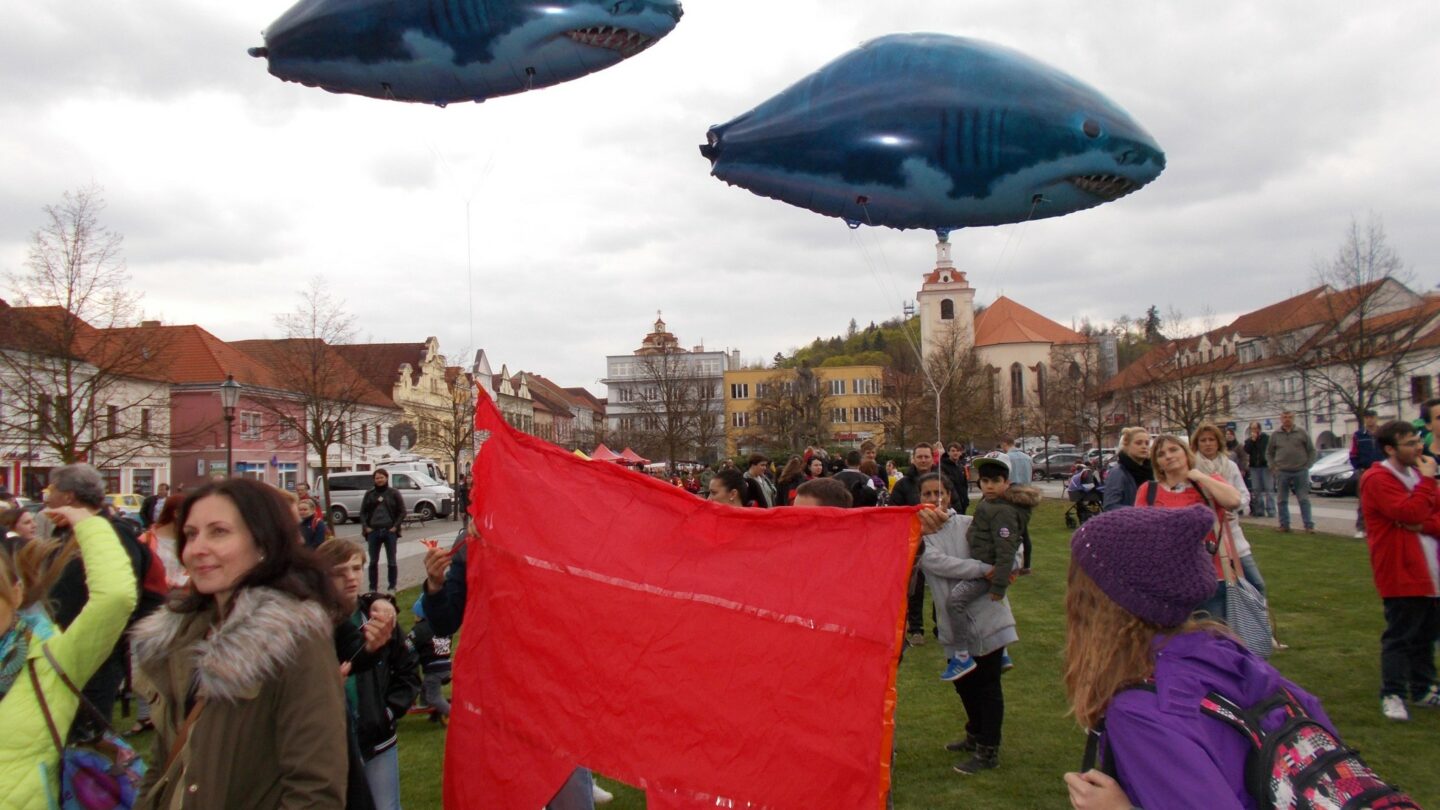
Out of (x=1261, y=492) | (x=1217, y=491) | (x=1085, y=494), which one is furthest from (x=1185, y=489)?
(x=1261, y=492)

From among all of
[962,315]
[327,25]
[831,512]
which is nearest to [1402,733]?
[831,512]

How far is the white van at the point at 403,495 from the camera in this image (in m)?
35.4

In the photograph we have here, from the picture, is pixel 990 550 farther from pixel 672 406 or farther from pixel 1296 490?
pixel 672 406

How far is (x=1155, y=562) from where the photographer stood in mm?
1993

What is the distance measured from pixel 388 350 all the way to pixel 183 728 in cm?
7696

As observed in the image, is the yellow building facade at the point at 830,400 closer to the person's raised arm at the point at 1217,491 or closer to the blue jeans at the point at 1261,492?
the blue jeans at the point at 1261,492

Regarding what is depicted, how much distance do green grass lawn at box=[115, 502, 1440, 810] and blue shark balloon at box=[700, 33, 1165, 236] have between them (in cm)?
375

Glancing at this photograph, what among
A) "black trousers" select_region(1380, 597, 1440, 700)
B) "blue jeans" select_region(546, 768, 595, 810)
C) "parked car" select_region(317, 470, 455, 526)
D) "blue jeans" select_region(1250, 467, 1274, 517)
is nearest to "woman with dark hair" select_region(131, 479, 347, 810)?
"blue jeans" select_region(546, 768, 595, 810)

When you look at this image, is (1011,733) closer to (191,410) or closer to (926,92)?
(926,92)

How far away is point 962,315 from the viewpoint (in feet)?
181

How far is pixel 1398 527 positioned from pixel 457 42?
282 inches

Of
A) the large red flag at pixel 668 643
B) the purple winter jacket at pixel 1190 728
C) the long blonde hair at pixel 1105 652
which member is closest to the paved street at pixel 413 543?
the large red flag at pixel 668 643

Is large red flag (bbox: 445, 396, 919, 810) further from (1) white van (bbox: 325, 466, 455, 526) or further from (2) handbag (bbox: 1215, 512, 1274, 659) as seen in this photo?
(1) white van (bbox: 325, 466, 455, 526)

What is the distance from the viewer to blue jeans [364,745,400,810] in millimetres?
3840
